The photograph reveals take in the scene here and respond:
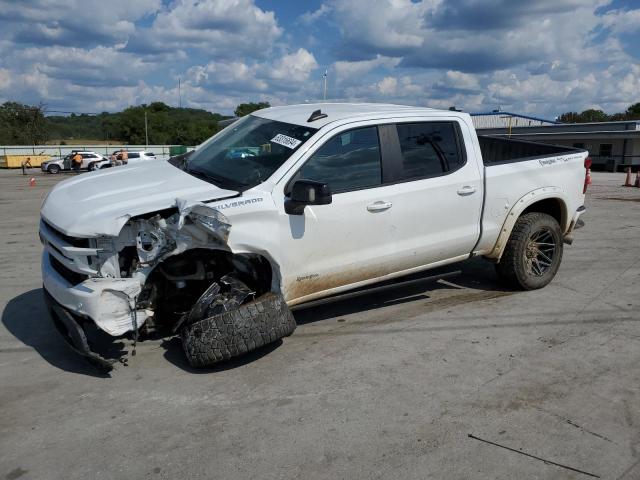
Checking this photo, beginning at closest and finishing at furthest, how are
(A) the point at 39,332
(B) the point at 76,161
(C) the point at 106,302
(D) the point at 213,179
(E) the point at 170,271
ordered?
1. (C) the point at 106,302
2. (E) the point at 170,271
3. (D) the point at 213,179
4. (A) the point at 39,332
5. (B) the point at 76,161

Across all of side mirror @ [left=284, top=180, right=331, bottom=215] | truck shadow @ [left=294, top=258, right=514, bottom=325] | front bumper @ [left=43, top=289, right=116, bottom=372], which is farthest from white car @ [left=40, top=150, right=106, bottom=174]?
side mirror @ [left=284, top=180, right=331, bottom=215]

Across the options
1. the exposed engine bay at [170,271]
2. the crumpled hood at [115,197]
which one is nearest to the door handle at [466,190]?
the exposed engine bay at [170,271]

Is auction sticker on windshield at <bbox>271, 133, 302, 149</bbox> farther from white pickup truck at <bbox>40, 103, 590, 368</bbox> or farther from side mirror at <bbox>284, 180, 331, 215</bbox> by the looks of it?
side mirror at <bbox>284, 180, 331, 215</bbox>

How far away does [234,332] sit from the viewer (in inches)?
159

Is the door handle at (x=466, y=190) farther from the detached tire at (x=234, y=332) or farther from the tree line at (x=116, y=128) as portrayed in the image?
the tree line at (x=116, y=128)

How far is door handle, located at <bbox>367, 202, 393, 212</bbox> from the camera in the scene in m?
4.60

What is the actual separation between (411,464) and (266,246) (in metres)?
1.89

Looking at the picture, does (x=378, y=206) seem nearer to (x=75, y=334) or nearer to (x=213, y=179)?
(x=213, y=179)

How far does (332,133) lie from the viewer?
4559 millimetres

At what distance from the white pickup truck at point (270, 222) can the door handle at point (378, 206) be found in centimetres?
1

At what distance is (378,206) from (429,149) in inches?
36.3

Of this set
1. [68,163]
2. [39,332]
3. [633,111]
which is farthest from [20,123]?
[633,111]

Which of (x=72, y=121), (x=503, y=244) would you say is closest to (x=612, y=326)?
(x=503, y=244)

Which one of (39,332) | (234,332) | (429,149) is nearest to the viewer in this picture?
(234,332)
